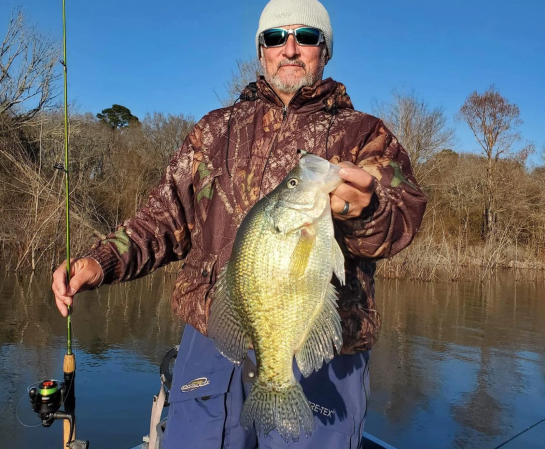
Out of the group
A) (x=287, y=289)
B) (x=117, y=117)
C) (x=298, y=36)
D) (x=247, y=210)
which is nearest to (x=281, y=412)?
(x=287, y=289)

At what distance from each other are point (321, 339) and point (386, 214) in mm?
527

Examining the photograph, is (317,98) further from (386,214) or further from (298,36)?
(386,214)

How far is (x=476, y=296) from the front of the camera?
12227 mm

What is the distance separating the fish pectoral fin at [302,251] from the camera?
1.69m

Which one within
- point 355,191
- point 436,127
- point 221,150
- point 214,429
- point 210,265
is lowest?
point 214,429

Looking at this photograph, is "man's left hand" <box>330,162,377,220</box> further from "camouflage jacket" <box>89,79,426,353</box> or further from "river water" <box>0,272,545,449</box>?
"river water" <box>0,272,545,449</box>

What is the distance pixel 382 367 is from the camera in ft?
20.2

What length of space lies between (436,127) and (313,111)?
2352 cm

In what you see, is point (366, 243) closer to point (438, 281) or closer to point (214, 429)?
point (214, 429)

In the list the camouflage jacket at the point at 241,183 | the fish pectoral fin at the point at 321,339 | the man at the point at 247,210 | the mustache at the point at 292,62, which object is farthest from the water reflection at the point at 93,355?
the mustache at the point at 292,62

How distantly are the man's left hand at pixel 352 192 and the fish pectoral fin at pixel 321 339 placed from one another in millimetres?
285

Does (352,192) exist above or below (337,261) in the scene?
above

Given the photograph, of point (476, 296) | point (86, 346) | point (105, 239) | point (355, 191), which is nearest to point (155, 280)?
point (86, 346)

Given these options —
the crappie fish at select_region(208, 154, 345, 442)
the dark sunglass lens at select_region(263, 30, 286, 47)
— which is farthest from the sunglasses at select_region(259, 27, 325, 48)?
the crappie fish at select_region(208, 154, 345, 442)
